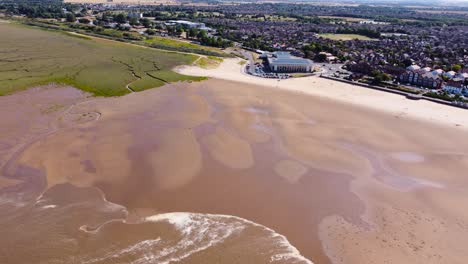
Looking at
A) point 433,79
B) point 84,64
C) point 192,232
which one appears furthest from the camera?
point 84,64

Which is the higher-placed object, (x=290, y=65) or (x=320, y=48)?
(x=320, y=48)

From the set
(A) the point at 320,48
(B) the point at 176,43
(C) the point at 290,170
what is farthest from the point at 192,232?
(B) the point at 176,43

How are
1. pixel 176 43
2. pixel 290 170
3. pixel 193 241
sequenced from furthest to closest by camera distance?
1. pixel 176 43
2. pixel 290 170
3. pixel 193 241

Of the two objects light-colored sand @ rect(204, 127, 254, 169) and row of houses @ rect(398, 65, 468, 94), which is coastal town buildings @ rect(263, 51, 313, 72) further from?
light-colored sand @ rect(204, 127, 254, 169)

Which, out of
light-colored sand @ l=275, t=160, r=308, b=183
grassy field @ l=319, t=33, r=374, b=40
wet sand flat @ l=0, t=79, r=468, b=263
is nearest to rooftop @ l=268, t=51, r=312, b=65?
wet sand flat @ l=0, t=79, r=468, b=263

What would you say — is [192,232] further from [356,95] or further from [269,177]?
[356,95]

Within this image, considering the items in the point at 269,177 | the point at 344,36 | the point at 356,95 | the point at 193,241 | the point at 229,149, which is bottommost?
the point at 193,241

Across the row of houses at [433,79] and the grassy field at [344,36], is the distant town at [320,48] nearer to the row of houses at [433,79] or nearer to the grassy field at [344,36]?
the row of houses at [433,79]
